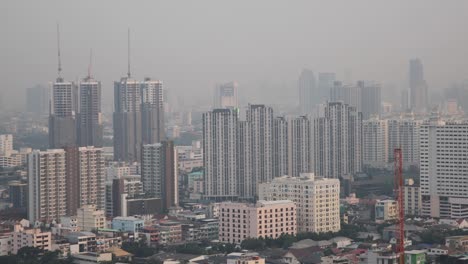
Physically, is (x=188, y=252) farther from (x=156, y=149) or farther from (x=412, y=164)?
(x=412, y=164)

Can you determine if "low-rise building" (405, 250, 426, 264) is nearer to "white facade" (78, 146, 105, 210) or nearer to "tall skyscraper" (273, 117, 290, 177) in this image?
"white facade" (78, 146, 105, 210)

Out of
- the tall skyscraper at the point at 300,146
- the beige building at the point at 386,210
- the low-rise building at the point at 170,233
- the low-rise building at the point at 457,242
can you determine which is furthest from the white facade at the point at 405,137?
the low-rise building at the point at 457,242

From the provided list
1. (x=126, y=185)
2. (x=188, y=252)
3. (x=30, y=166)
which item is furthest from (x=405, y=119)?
(x=188, y=252)

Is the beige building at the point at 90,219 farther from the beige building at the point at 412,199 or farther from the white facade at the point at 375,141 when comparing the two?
the white facade at the point at 375,141

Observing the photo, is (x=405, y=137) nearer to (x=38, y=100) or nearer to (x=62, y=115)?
(x=62, y=115)

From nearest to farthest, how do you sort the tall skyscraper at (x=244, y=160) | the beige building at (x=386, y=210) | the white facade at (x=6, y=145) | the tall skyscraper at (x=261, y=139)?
1. the beige building at (x=386, y=210)
2. the white facade at (x=6, y=145)
3. the tall skyscraper at (x=244, y=160)
4. the tall skyscraper at (x=261, y=139)

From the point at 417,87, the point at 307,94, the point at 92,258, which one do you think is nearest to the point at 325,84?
the point at 307,94

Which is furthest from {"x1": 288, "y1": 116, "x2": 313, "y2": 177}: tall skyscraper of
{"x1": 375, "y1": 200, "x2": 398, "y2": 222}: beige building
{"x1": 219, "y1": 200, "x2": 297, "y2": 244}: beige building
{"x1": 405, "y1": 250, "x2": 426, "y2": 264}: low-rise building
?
{"x1": 405, "y1": 250, "x2": 426, "y2": 264}: low-rise building
